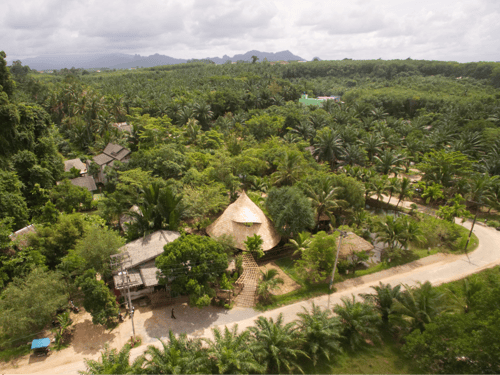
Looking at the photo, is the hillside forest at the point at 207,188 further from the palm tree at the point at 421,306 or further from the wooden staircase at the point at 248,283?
the wooden staircase at the point at 248,283

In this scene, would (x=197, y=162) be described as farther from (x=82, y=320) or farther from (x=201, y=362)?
(x=201, y=362)

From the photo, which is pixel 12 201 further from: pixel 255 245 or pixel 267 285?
pixel 267 285

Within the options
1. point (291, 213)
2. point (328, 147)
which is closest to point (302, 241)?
point (291, 213)

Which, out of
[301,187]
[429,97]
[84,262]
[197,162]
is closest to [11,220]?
[84,262]

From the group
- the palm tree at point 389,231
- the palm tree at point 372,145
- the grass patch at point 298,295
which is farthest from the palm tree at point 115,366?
the palm tree at point 372,145

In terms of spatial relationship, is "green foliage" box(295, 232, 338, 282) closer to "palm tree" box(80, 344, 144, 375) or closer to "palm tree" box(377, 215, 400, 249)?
"palm tree" box(377, 215, 400, 249)
